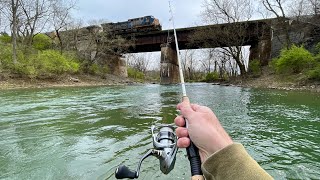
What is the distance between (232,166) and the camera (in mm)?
1091

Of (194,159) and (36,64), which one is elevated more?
(36,64)

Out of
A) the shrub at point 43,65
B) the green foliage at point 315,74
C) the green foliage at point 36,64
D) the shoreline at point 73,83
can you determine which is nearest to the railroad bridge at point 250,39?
the shoreline at point 73,83

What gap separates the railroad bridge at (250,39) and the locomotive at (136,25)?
123 centimetres

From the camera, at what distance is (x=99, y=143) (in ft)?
16.8

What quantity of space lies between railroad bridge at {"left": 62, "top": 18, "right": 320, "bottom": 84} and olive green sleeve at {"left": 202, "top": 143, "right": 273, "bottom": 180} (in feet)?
74.4

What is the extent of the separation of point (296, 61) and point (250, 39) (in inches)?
560

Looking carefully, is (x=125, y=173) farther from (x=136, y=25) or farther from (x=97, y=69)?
(x=136, y=25)

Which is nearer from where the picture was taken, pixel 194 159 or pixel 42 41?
pixel 194 159

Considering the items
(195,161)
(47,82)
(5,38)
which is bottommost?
(47,82)

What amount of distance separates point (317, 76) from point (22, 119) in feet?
60.3

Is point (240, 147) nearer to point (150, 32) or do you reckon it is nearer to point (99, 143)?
point (99, 143)

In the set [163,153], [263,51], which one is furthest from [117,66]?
[163,153]

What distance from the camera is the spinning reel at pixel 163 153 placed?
157 centimetres

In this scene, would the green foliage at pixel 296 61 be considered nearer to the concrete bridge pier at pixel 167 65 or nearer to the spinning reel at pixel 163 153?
the concrete bridge pier at pixel 167 65
